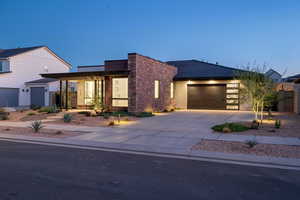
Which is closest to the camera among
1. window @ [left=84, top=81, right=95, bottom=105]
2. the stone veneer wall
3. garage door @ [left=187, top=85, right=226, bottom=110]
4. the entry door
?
the stone veneer wall

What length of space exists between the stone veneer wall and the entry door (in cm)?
1406

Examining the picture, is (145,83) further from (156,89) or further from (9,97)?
(9,97)

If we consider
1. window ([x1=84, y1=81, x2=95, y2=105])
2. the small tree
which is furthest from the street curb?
window ([x1=84, y1=81, x2=95, y2=105])

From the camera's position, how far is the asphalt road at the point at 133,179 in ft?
13.9

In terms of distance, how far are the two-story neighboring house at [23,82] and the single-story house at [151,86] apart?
14.3ft

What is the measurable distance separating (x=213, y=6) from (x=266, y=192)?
31930 mm

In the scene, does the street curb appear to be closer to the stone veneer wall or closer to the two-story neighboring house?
the stone veneer wall

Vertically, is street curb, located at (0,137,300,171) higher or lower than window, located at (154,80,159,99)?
lower

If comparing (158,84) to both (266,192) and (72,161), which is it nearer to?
(72,161)

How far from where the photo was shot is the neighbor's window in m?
19.4

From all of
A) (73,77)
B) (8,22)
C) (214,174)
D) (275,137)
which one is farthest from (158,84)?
(8,22)

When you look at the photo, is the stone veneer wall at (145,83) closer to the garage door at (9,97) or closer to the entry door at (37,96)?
the entry door at (37,96)

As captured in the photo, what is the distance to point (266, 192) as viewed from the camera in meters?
4.35

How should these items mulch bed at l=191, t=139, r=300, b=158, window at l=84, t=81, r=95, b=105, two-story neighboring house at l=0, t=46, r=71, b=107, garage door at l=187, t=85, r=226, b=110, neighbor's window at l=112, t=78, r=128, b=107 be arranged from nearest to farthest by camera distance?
mulch bed at l=191, t=139, r=300, b=158
neighbor's window at l=112, t=78, r=128, b=107
window at l=84, t=81, r=95, b=105
garage door at l=187, t=85, r=226, b=110
two-story neighboring house at l=0, t=46, r=71, b=107
